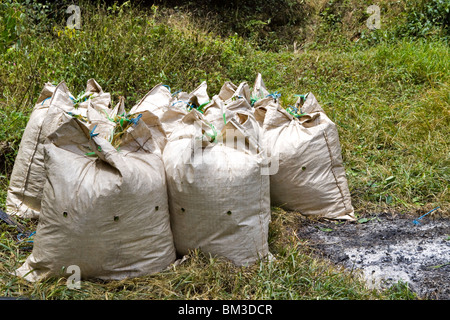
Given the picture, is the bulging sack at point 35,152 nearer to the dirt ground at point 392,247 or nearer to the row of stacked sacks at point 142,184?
the row of stacked sacks at point 142,184

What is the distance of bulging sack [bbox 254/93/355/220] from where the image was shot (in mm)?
2939

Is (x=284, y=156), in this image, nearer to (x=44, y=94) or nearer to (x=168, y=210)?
(x=168, y=210)

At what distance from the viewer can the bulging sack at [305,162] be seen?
294 centimetres

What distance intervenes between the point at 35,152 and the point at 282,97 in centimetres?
250

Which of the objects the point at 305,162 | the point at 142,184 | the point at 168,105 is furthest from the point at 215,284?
the point at 168,105

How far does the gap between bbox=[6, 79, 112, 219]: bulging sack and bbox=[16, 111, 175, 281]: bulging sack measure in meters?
0.55

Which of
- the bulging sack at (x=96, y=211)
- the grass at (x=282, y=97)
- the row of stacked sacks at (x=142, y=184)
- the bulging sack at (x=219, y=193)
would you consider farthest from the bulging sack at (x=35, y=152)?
the bulging sack at (x=219, y=193)

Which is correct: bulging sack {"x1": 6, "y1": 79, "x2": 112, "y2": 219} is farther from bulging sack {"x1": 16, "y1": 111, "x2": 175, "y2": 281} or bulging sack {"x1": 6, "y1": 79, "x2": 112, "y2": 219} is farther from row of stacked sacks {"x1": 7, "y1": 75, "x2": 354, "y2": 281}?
bulging sack {"x1": 16, "y1": 111, "x2": 175, "y2": 281}

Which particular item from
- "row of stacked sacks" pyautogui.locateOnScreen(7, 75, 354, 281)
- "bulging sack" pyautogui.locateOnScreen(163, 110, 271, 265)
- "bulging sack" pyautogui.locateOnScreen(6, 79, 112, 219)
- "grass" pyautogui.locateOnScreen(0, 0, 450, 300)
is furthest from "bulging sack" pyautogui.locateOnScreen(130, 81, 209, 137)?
"grass" pyautogui.locateOnScreen(0, 0, 450, 300)

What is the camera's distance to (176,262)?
7.86 ft

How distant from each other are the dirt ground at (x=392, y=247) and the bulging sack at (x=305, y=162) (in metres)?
0.12

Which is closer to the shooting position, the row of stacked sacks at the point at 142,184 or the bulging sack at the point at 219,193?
the row of stacked sacks at the point at 142,184
